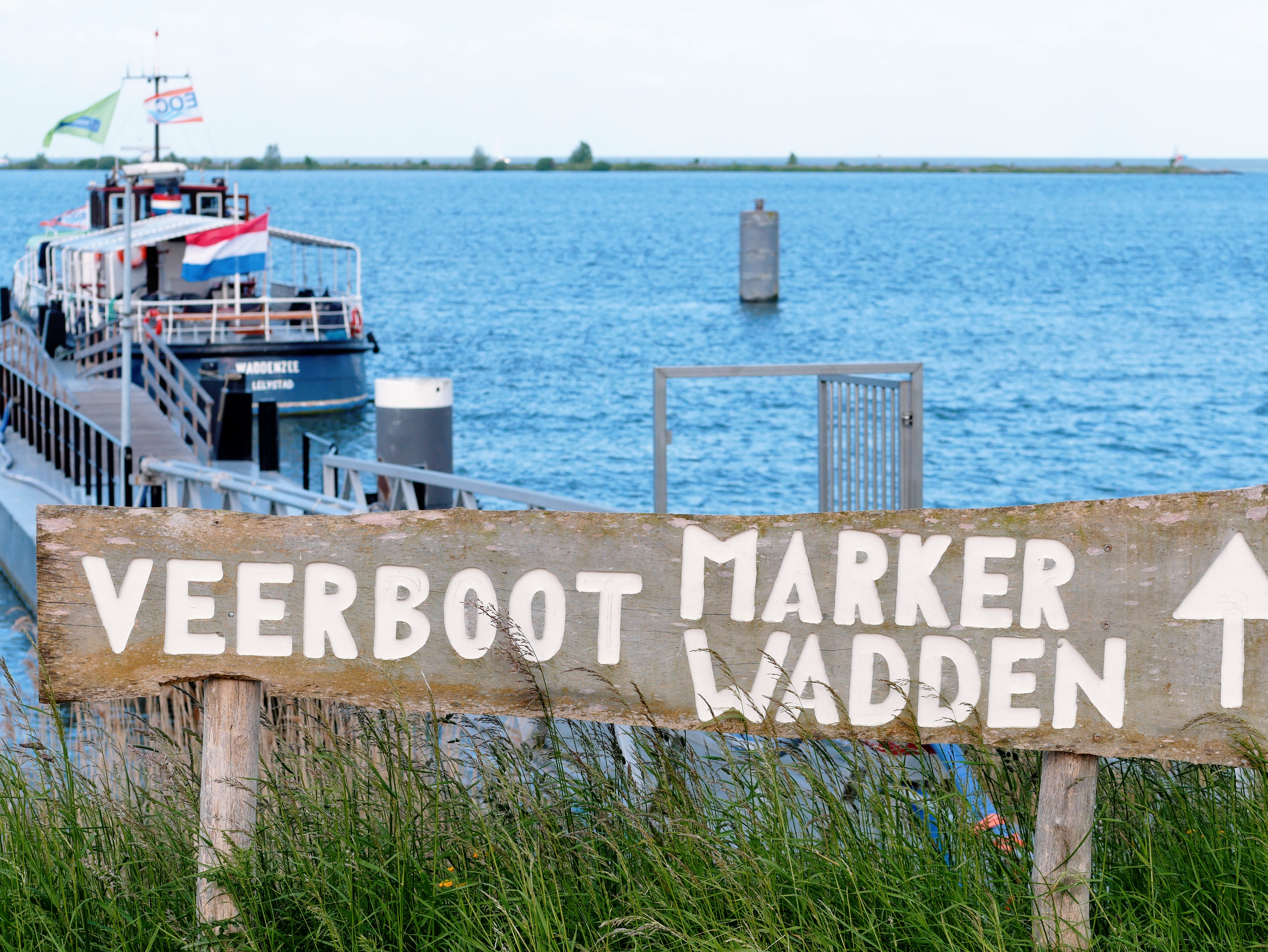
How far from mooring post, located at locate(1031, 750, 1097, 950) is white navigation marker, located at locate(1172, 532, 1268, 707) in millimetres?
291

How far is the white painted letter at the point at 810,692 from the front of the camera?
8.43 ft

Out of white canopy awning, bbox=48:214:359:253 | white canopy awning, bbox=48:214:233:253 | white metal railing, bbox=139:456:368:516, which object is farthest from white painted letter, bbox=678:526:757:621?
white canopy awning, bbox=48:214:233:253

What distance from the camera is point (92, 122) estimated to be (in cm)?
2372

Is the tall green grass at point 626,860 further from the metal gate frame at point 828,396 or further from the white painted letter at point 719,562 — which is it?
the metal gate frame at point 828,396

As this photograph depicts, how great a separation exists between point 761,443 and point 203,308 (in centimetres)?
1248

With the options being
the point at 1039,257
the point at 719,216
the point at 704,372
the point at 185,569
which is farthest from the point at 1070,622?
the point at 719,216

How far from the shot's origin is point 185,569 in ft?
8.56

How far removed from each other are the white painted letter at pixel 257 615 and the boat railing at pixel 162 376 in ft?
42.7

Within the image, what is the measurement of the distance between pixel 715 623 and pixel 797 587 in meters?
0.17

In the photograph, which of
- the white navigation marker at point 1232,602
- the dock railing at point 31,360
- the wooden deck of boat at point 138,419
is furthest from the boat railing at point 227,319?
the white navigation marker at point 1232,602

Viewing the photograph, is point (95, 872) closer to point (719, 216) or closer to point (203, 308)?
point (203, 308)

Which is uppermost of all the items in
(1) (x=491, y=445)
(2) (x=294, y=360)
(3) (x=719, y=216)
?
(3) (x=719, y=216)

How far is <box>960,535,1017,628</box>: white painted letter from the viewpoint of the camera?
2.51 metres

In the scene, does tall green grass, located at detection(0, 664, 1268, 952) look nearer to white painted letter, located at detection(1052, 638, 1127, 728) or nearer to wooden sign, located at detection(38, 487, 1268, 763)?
wooden sign, located at detection(38, 487, 1268, 763)
